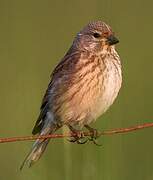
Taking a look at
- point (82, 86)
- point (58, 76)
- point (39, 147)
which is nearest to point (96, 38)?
point (58, 76)

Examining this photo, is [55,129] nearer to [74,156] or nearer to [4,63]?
[74,156]

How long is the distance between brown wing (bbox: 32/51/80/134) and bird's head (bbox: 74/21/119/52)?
4.7 inches

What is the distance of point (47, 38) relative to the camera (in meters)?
11.5

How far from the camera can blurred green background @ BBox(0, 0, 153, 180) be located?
27.1 feet

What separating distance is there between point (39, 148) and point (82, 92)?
0.59 meters

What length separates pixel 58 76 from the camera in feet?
28.9

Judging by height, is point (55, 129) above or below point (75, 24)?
below

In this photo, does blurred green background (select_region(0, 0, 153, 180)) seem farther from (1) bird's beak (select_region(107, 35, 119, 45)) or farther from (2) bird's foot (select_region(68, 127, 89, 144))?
(1) bird's beak (select_region(107, 35, 119, 45))

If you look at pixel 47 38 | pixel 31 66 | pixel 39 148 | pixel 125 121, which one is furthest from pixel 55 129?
pixel 47 38

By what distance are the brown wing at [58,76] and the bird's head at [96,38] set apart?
0.39ft

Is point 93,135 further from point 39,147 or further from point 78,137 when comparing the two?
point 39,147

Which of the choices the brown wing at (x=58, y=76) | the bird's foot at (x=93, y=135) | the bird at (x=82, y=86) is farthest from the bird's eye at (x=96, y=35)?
the bird's foot at (x=93, y=135)

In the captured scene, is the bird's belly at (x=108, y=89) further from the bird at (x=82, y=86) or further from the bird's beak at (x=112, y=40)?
the bird's beak at (x=112, y=40)

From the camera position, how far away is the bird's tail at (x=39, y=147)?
8.50 m
